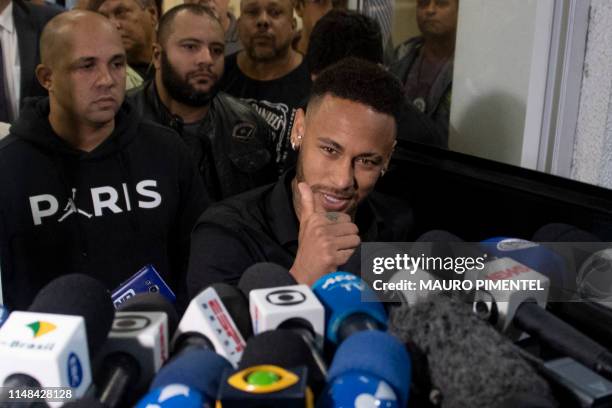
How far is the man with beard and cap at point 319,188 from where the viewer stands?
1497 millimetres

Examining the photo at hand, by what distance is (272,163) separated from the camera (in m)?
2.82

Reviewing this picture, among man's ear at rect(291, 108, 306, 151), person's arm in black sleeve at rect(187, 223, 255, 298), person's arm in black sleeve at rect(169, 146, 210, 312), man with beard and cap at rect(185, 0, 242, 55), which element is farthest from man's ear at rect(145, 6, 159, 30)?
person's arm in black sleeve at rect(187, 223, 255, 298)

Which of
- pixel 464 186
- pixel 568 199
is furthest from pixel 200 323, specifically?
pixel 464 186

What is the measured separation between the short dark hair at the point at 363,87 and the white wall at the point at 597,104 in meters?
0.50

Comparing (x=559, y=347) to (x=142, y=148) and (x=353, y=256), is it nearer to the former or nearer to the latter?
(x=353, y=256)

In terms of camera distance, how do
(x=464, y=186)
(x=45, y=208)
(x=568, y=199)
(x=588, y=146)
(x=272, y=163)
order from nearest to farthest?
1. (x=568, y=199)
2. (x=588, y=146)
3. (x=464, y=186)
4. (x=45, y=208)
5. (x=272, y=163)

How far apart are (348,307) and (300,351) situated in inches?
5.3

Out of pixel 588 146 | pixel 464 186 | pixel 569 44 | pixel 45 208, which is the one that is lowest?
pixel 45 208

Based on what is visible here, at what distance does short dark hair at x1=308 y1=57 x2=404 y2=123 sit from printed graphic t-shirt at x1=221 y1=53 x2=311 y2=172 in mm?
1098

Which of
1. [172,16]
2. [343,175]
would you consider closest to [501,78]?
[343,175]

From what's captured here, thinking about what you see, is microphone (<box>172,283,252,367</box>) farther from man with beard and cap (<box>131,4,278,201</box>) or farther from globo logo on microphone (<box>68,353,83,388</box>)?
man with beard and cap (<box>131,4,278,201</box>)

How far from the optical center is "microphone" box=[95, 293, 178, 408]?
2.44 ft

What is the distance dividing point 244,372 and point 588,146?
138 centimetres

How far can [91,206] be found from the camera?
2.15 m
